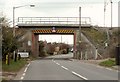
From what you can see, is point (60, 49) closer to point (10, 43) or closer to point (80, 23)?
point (80, 23)

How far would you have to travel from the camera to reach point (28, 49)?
86.9m

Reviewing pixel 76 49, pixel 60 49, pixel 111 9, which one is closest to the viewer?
pixel 111 9

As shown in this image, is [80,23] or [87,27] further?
[87,27]

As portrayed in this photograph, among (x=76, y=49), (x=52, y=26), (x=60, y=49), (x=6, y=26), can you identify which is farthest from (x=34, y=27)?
(x=60, y=49)

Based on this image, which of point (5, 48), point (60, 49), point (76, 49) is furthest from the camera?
point (60, 49)

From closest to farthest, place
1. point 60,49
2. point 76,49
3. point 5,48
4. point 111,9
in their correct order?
point 5,48 → point 111,9 → point 76,49 → point 60,49

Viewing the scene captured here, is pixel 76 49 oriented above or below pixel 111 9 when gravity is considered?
below

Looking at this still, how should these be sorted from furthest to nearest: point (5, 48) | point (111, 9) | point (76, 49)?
point (76, 49) < point (111, 9) < point (5, 48)

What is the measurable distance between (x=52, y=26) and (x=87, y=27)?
7828 millimetres

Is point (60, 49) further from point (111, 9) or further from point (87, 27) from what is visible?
point (111, 9)

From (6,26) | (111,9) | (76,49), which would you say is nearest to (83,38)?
(76,49)

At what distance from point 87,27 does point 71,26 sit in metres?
4.16

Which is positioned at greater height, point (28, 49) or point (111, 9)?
point (111, 9)

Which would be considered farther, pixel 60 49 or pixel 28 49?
pixel 60 49
